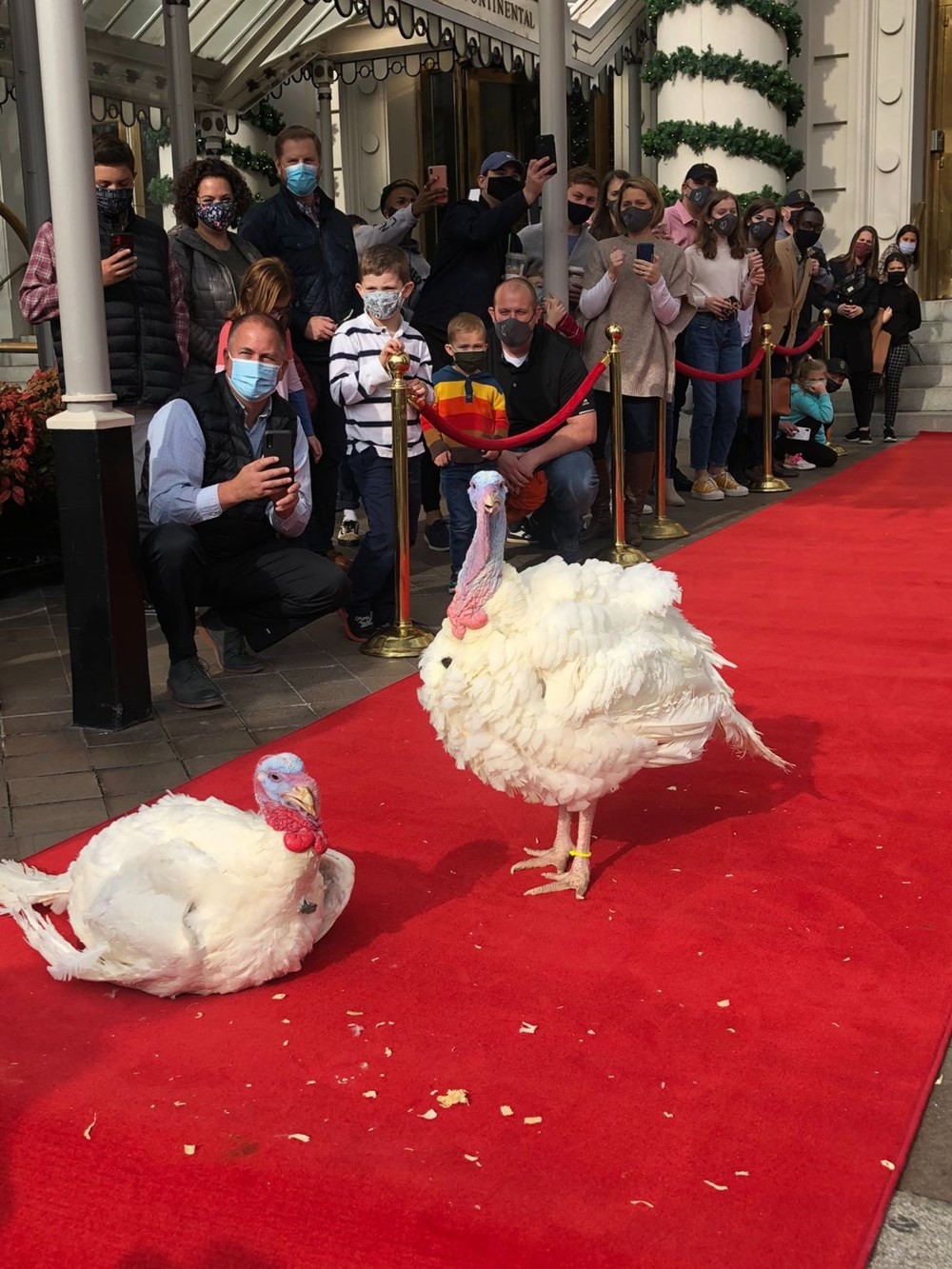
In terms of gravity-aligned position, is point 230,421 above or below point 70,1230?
above

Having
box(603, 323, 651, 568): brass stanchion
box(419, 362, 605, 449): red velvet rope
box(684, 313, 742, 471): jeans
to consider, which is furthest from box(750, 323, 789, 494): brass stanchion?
box(419, 362, 605, 449): red velvet rope

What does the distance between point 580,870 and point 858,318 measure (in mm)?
11175

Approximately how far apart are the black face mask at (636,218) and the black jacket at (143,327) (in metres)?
3.31

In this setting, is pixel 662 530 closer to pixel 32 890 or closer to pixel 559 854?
pixel 559 854

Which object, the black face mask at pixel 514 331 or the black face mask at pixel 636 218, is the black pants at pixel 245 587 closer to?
the black face mask at pixel 514 331

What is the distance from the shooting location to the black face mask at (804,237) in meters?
12.3

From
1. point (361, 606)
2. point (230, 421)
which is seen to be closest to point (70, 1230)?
point (230, 421)

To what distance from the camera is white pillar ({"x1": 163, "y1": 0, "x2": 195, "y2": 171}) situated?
9.45m

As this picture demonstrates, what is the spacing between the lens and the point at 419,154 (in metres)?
16.1

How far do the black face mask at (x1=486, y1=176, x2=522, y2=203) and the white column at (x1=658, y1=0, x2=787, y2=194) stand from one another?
728 centimetres

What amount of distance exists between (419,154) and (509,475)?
33.3 feet

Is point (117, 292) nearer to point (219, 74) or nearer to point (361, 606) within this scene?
point (361, 606)

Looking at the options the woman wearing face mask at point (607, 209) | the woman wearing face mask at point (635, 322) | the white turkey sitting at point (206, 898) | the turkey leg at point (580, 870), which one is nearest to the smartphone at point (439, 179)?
the woman wearing face mask at point (635, 322)

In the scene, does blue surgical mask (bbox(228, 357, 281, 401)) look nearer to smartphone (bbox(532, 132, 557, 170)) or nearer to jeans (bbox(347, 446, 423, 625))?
jeans (bbox(347, 446, 423, 625))
